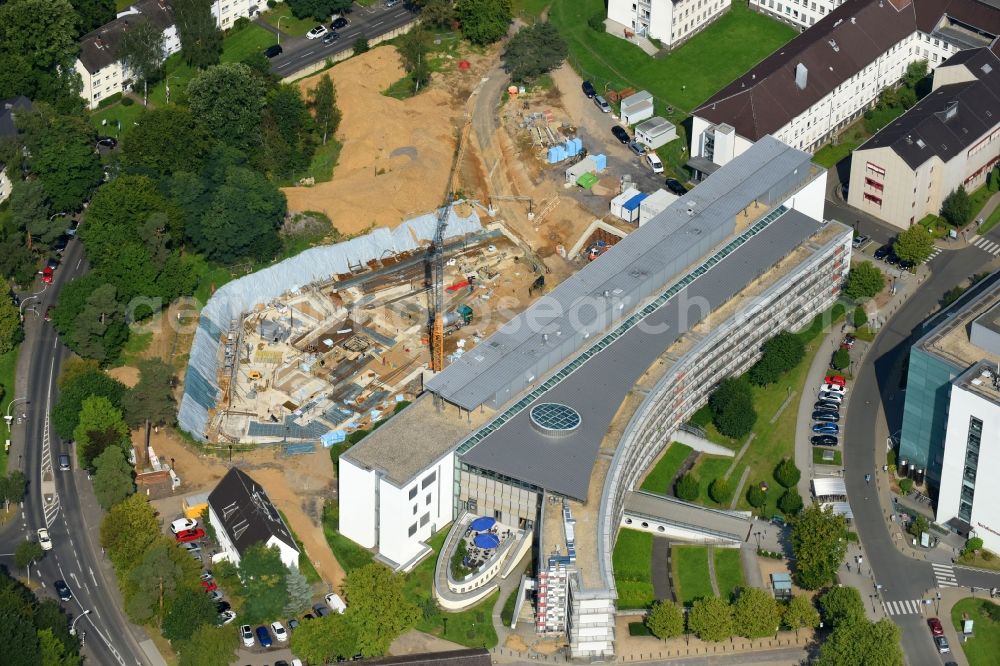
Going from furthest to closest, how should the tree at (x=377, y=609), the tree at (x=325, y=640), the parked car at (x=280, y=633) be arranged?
1. the parked car at (x=280, y=633)
2. the tree at (x=377, y=609)
3. the tree at (x=325, y=640)

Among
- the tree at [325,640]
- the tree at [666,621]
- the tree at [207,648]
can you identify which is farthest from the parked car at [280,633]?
the tree at [666,621]

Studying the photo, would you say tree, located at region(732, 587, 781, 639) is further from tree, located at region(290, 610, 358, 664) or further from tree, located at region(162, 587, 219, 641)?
tree, located at region(162, 587, 219, 641)

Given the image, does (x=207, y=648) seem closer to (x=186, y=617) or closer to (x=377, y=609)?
(x=186, y=617)

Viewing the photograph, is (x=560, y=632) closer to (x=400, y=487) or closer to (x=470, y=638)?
(x=470, y=638)

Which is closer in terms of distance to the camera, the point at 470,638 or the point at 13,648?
the point at 13,648

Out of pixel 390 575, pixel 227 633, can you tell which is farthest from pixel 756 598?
pixel 227 633

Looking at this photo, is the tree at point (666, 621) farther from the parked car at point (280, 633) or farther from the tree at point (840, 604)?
the parked car at point (280, 633)

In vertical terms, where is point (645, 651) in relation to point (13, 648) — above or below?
below

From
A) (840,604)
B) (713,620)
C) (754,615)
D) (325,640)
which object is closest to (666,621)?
(713,620)
